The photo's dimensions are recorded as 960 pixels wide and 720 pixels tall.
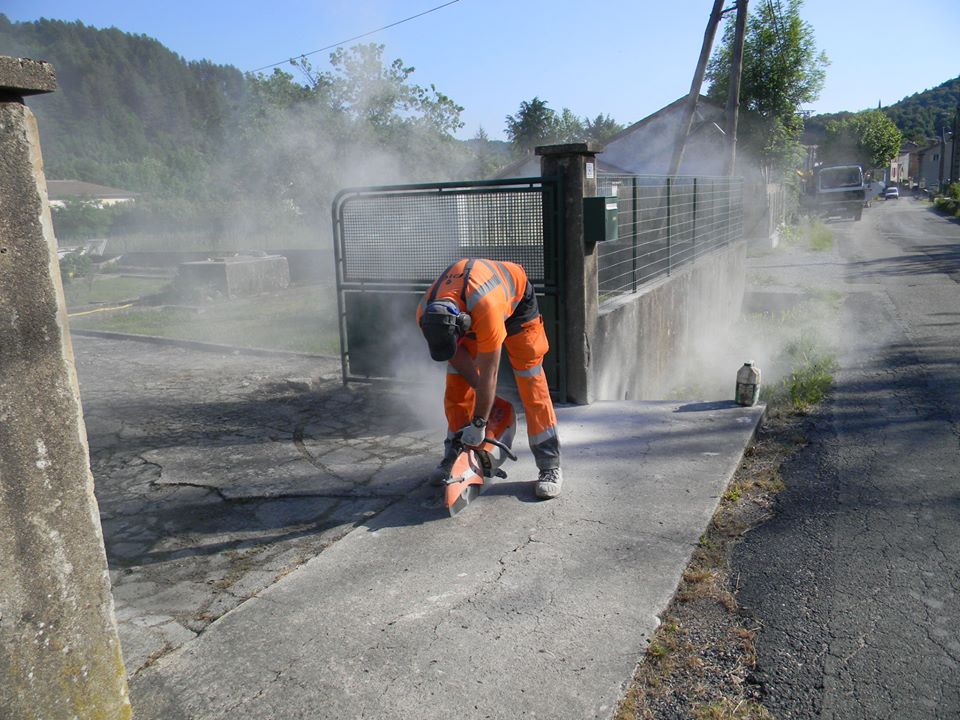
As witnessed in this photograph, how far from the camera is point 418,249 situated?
6164 millimetres

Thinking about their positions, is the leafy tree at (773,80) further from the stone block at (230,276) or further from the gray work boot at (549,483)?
the gray work boot at (549,483)

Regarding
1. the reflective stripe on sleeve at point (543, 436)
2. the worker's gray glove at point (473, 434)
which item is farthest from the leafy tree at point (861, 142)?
the worker's gray glove at point (473, 434)

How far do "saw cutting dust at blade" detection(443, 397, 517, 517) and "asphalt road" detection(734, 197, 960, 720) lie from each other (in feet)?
4.41

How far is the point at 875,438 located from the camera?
16.9 ft

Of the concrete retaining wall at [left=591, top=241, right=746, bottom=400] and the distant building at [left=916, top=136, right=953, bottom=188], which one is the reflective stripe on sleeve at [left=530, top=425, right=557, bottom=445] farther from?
the distant building at [left=916, top=136, right=953, bottom=188]

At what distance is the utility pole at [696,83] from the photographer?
42.7 feet

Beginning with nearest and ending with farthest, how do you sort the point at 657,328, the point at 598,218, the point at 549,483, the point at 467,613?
the point at 467,613 < the point at 549,483 < the point at 598,218 < the point at 657,328

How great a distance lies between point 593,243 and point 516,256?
58cm

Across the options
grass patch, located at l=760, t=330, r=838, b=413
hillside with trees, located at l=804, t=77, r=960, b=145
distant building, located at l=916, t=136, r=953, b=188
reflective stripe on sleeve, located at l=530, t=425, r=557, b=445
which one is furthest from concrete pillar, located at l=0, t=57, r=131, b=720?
hillside with trees, located at l=804, t=77, r=960, b=145

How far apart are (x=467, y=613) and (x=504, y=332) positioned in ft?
4.60

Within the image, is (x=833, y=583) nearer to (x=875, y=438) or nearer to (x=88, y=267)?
(x=875, y=438)

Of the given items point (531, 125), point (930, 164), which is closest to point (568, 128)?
point (531, 125)

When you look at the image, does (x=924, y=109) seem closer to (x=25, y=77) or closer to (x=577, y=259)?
(x=577, y=259)

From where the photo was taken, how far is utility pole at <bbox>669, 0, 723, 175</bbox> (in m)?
13.0
